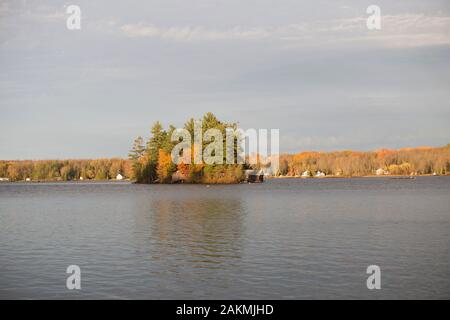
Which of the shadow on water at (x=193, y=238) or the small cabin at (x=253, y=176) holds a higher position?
the small cabin at (x=253, y=176)

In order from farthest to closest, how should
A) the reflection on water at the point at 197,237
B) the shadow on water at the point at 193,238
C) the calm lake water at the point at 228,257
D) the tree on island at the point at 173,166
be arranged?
the tree on island at the point at 173,166 < the reflection on water at the point at 197,237 < the shadow on water at the point at 193,238 < the calm lake water at the point at 228,257

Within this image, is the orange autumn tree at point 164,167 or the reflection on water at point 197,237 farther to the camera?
the orange autumn tree at point 164,167

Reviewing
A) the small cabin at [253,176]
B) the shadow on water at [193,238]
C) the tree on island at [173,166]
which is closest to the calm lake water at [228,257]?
the shadow on water at [193,238]

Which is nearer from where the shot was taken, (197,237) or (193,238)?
(193,238)

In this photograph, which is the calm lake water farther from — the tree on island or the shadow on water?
the tree on island

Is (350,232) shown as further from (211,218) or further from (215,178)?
(215,178)

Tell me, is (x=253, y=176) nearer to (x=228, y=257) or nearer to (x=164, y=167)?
(x=164, y=167)

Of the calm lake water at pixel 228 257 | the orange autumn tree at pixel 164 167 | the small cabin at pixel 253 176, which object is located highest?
the orange autumn tree at pixel 164 167

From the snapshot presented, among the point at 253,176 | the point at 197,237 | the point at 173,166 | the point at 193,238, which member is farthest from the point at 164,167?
the point at 193,238

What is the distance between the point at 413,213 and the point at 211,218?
72.2 ft

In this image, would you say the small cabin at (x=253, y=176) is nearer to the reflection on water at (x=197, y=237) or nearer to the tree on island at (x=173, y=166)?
the tree on island at (x=173, y=166)

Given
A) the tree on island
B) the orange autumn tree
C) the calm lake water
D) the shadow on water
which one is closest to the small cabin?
the tree on island

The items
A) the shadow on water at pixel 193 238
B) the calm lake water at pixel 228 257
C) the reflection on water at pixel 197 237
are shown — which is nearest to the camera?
the calm lake water at pixel 228 257
